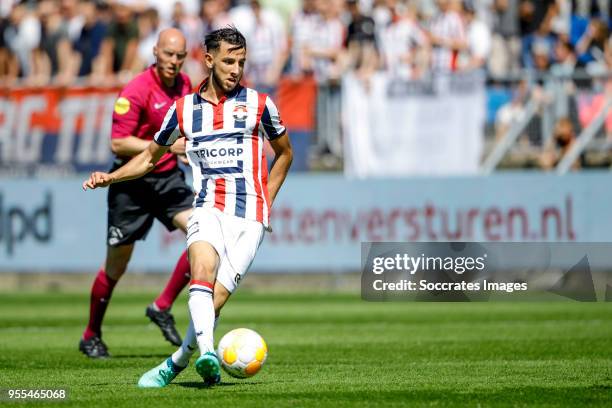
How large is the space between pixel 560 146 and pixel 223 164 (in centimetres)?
1181

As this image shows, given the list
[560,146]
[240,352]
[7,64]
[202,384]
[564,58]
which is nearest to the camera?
[240,352]

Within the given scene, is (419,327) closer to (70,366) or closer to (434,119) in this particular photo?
(70,366)

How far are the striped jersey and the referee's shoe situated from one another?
3202mm

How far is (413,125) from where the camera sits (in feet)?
66.8

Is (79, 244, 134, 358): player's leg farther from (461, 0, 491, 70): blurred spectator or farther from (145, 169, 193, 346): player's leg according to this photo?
(461, 0, 491, 70): blurred spectator

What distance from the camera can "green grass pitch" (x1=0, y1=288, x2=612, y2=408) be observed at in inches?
334

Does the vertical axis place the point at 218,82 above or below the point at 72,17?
below

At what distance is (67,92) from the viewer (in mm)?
22031

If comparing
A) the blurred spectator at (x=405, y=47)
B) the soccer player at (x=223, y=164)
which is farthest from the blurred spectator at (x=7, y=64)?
the soccer player at (x=223, y=164)

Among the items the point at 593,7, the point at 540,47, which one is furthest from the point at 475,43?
the point at 593,7

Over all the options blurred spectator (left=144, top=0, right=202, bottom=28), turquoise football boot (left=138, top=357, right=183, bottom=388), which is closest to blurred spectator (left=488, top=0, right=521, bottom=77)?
blurred spectator (left=144, top=0, right=202, bottom=28)

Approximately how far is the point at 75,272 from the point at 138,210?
393 inches

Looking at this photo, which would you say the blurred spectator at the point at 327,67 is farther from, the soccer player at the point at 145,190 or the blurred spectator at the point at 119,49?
the soccer player at the point at 145,190

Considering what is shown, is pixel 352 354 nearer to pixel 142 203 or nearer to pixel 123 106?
pixel 142 203
